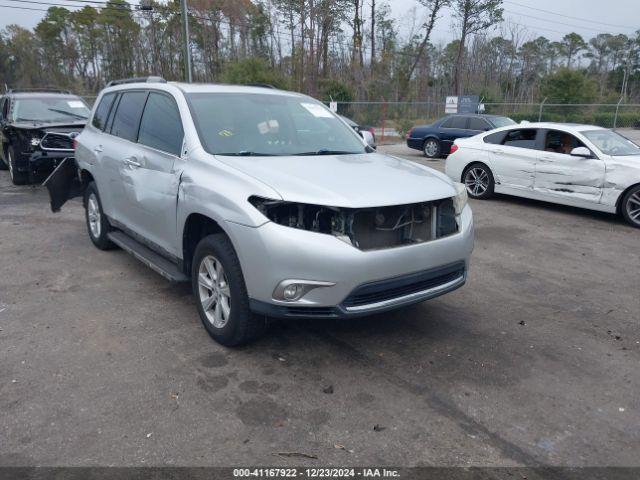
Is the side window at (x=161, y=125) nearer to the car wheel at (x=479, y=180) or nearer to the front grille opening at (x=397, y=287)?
the front grille opening at (x=397, y=287)

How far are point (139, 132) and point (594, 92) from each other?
38.4m

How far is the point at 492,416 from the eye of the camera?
3152mm

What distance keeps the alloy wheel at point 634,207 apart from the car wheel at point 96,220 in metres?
7.31

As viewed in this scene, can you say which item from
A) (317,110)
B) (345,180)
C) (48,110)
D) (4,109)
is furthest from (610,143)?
(4,109)

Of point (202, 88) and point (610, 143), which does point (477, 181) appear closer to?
point (610, 143)

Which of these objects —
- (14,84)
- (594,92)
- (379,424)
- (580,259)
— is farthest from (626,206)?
(14,84)

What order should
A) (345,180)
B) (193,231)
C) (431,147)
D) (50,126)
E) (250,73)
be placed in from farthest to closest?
(250,73) < (431,147) < (50,126) < (193,231) < (345,180)

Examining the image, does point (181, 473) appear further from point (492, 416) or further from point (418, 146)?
point (418, 146)

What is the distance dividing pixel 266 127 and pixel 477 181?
259 inches

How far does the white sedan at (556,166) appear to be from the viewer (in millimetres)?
8086

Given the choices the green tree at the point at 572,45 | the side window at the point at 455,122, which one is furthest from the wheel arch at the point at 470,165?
the green tree at the point at 572,45

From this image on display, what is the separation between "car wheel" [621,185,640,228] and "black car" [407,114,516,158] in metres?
7.76

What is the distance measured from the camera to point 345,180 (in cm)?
369

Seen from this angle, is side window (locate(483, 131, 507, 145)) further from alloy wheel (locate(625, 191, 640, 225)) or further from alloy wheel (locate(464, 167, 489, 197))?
alloy wheel (locate(625, 191, 640, 225))
